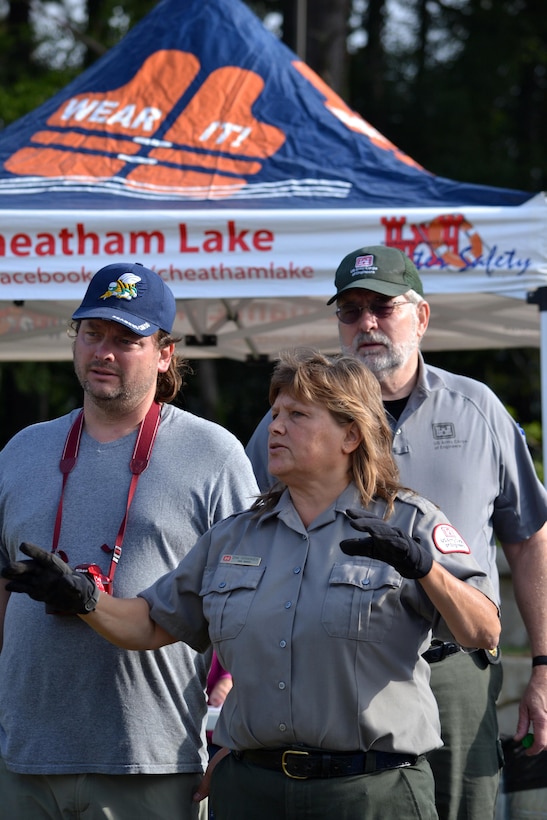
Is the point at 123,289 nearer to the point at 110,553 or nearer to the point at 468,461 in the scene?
the point at 110,553

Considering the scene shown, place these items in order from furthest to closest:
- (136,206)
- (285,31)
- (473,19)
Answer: (473,19), (285,31), (136,206)

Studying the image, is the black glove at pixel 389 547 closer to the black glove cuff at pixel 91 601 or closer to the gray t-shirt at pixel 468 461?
the black glove cuff at pixel 91 601

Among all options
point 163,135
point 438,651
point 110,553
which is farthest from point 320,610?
point 163,135

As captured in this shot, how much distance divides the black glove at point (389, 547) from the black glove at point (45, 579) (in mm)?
603

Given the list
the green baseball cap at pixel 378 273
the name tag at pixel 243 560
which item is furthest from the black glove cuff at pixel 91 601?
the green baseball cap at pixel 378 273

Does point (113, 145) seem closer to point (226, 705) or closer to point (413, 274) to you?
point (413, 274)

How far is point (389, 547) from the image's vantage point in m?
2.15

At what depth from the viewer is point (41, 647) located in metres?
2.70

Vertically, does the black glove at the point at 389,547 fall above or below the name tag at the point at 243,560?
above

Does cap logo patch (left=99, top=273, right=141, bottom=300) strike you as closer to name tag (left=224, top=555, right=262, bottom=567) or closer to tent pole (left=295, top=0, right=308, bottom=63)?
name tag (left=224, top=555, right=262, bottom=567)

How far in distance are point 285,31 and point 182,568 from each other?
415 inches

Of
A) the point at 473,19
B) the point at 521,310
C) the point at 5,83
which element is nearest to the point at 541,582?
the point at 521,310

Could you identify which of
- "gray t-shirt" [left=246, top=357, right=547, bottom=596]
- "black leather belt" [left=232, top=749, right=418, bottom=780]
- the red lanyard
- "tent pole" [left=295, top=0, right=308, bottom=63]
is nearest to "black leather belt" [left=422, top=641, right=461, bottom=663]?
"gray t-shirt" [left=246, top=357, right=547, bottom=596]

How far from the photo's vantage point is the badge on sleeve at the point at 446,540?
240 cm
